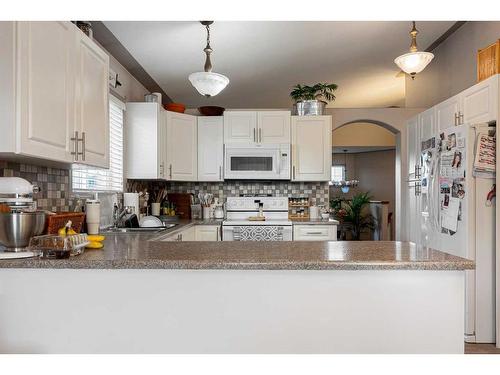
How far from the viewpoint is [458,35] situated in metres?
3.52

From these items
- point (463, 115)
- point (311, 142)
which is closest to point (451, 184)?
point (463, 115)

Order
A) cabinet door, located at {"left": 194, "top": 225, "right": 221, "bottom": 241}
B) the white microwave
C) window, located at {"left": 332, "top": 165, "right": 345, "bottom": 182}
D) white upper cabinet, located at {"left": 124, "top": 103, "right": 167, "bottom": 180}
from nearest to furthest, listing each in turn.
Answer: white upper cabinet, located at {"left": 124, "top": 103, "right": 167, "bottom": 180} < cabinet door, located at {"left": 194, "top": 225, "right": 221, "bottom": 241} < the white microwave < window, located at {"left": 332, "top": 165, "right": 345, "bottom": 182}

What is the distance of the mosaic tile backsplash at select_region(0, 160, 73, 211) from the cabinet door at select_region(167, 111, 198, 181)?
1526 millimetres

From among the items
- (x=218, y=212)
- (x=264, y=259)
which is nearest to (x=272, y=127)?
(x=218, y=212)

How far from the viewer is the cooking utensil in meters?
1.48

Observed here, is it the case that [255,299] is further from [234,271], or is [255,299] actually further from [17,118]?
[17,118]

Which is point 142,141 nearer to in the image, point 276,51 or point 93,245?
point 276,51

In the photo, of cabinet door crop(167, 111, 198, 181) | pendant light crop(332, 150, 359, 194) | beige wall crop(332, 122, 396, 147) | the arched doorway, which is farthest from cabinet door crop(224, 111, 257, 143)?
pendant light crop(332, 150, 359, 194)

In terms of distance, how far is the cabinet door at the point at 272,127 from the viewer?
13.5ft

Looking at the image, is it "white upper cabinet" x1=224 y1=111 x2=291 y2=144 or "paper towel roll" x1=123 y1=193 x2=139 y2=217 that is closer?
"paper towel roll" x1=123 y1=193 x2=139 y2=217

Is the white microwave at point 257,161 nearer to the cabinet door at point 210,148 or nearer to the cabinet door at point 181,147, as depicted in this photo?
the cabinet door at point 210,148

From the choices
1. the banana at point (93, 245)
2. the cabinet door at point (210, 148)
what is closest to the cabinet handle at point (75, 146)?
the banana at point (93, 245)

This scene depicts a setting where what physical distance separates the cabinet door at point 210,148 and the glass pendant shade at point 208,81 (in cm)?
126

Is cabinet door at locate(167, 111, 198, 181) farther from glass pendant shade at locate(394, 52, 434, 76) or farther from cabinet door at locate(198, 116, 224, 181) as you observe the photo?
glass pendant shade at locate(394, 52, 434, 76)
